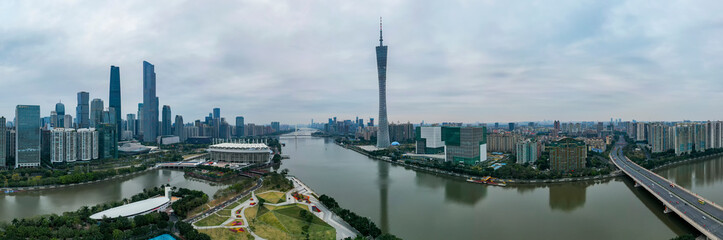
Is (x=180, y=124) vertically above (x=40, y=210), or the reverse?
(x=180, y=124)

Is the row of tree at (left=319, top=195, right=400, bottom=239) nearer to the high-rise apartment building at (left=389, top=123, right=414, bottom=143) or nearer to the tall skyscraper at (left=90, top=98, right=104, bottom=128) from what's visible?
the high-rise apartment building at (left=389, top=123, right=414, bottom=143)

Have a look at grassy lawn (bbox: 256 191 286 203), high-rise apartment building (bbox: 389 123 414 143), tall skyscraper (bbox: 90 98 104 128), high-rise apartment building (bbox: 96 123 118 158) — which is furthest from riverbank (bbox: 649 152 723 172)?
tall skyscraper (bbox: 90 98 104 128)

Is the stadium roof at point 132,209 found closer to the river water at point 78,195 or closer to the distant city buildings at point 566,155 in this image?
the river water at point 78,195

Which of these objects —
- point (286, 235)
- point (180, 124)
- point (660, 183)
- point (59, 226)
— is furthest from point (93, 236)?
point (180, 124)

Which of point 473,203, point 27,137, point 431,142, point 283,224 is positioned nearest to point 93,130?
point 27,137

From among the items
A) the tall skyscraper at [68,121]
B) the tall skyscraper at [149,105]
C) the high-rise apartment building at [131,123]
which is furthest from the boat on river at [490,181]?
the high-rise apartment building at [131,123]

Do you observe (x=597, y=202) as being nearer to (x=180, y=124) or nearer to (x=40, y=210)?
(x=40, y=210)
